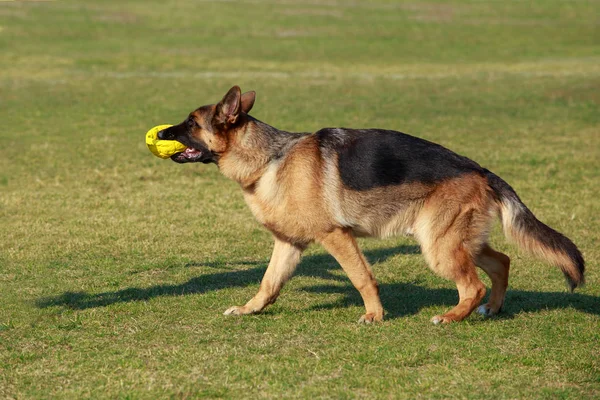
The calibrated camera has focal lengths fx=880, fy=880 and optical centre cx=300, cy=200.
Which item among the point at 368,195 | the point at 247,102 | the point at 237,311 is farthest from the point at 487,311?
the point at 247,102

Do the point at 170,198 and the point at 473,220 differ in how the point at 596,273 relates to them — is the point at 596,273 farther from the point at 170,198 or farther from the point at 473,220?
the point at 170,198

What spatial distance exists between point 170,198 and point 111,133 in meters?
5.28

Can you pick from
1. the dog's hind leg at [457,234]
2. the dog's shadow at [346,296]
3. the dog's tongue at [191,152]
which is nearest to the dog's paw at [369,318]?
the dog's shadow at [346,296]

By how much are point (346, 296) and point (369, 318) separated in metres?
1.02

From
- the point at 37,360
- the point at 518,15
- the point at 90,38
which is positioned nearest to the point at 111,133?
the point at 37,360

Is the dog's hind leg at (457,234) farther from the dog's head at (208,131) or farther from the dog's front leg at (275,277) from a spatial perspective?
the dog's head at (208,131)

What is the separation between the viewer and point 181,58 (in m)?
29.3

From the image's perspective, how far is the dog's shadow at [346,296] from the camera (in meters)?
7.82

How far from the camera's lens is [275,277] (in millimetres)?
7523

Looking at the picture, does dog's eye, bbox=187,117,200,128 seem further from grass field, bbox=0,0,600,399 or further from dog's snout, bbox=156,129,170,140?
grass field, bbox=0,0,600,399

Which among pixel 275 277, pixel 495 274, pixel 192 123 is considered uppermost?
pixel 192 123

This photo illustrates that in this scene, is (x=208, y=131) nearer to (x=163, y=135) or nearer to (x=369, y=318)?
(x=163, y=135)

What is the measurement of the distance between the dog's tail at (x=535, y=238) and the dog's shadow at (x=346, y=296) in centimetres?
75

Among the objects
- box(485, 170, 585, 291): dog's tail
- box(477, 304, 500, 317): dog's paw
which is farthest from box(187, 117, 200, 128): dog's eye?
box(477, 304, 500, 317): dog's paw
